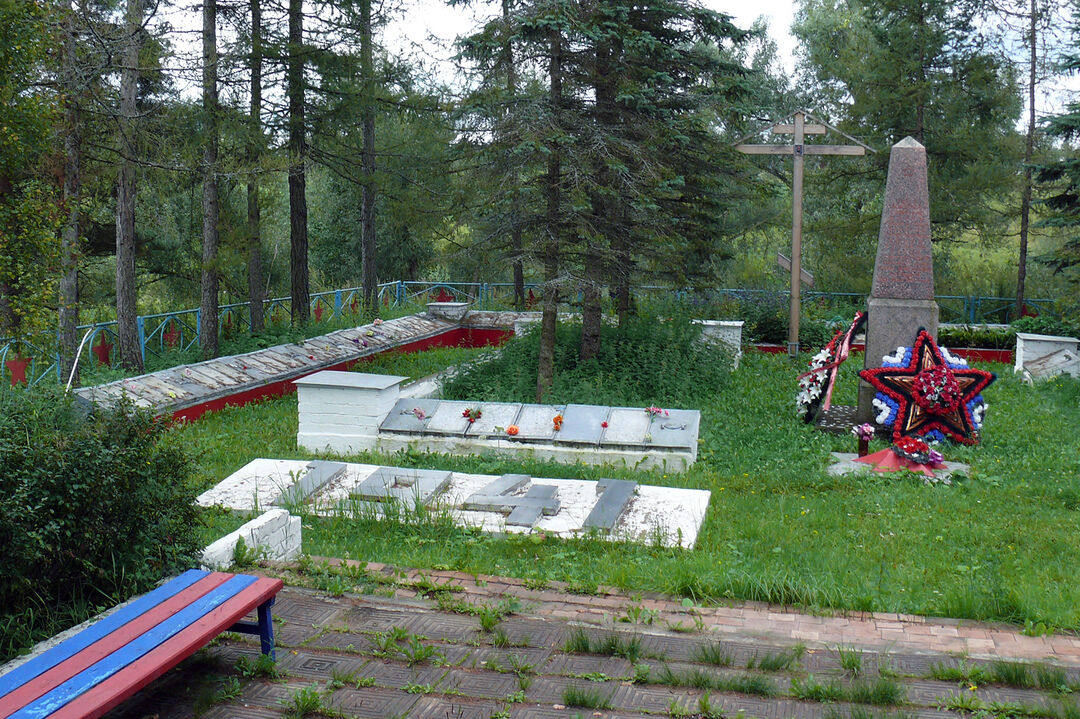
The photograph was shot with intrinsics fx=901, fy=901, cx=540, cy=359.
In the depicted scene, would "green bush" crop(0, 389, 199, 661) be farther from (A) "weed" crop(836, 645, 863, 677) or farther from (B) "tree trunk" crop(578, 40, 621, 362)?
(B) "tree trunk" crop(578, 40, 621, 362)

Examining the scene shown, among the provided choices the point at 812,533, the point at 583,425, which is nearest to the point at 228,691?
the point at 812,533

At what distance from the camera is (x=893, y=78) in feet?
66.0

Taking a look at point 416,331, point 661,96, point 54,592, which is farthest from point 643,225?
point 54,592

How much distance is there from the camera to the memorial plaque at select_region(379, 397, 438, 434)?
9781 mm

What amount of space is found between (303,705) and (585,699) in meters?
1.25

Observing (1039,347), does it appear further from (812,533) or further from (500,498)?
(500,498)

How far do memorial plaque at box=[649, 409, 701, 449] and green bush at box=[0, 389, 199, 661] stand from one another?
198 inches

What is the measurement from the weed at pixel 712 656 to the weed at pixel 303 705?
6.09 ft

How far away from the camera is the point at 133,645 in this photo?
12.5 feet

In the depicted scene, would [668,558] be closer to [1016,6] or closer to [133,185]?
[133,185]

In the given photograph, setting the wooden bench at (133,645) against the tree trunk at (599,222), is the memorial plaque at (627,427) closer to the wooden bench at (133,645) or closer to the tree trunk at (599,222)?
the tree trunk at (599,222)

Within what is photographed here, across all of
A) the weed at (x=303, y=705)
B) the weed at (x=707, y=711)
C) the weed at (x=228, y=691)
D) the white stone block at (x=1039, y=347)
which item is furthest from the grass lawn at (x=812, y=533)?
the white stone block at (x=1039, y=347)

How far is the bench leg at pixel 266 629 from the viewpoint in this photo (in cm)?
447

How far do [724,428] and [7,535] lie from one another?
8.14 metres
